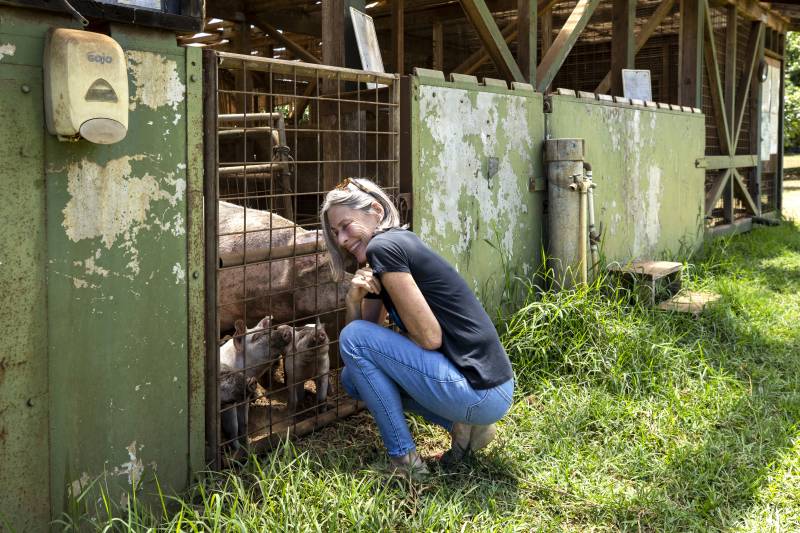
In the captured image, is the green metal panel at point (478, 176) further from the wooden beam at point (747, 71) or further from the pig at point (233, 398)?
the wooden beam at point (747, 71)

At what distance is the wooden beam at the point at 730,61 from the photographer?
10195 mm

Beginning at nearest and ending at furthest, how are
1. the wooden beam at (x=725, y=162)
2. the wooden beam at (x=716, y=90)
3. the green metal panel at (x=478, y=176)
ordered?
the green metal panel at (x=478, y=176), the wooden beam at (x=725, y=162), the wooden beam at (x=716, y=90)

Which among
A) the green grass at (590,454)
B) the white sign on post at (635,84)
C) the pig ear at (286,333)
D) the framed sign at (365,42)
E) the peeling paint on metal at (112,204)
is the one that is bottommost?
the green grass at (590,454)

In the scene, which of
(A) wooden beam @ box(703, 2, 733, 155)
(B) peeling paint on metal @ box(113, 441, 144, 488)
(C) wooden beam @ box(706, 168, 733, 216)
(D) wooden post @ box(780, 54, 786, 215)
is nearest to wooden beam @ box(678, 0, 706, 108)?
(A) wooden beam @ box(703, 2, 733, 155)

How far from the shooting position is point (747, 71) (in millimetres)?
10984

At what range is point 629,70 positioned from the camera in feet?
22.6

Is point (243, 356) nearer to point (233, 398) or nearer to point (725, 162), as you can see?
point (233, 398)

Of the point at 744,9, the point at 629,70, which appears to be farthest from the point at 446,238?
the point at 744,9

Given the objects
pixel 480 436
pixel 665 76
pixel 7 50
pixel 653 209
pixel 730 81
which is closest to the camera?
pixel 7 50

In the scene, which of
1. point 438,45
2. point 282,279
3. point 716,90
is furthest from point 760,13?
point 282,279

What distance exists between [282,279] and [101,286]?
54.5 inches

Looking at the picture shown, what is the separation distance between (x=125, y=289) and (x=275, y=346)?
1.06 meters

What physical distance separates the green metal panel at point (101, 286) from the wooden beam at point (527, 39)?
3185mm

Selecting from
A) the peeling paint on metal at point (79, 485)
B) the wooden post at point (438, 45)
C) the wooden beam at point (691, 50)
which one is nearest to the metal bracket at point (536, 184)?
the peeling paint on metal at point (79, 485)
